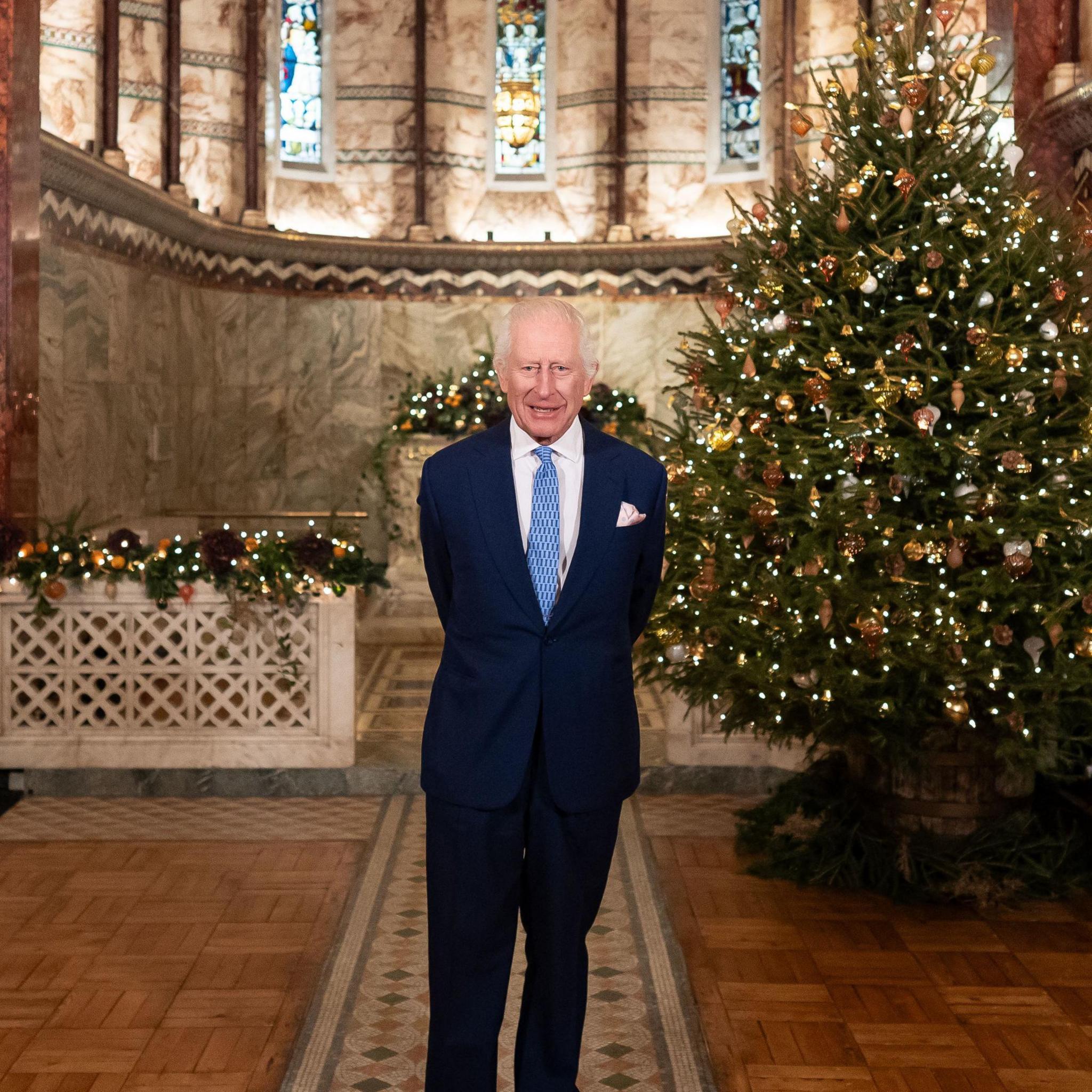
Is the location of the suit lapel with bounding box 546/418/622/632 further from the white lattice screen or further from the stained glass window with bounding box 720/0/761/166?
the stained glass window with bounding box 720/0/761/166

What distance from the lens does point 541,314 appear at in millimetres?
2662

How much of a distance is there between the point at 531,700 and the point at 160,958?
2.18 metres

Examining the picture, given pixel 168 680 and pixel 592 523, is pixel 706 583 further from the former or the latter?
pixel 168 680

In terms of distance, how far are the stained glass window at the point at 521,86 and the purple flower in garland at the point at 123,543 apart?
25.1 feet

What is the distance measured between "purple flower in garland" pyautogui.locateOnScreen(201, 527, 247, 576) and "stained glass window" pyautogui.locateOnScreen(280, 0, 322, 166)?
7.17 m

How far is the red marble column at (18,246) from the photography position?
7340 mm

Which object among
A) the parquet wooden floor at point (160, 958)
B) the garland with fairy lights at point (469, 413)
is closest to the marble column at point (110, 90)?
the garland with fairy lights at point (469, 413)

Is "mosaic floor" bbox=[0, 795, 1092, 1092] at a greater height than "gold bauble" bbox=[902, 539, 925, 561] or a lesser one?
lesser

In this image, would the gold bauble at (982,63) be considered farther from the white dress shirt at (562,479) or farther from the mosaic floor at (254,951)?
the mosaic floor at (254,951)

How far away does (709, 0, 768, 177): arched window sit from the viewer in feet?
41.4

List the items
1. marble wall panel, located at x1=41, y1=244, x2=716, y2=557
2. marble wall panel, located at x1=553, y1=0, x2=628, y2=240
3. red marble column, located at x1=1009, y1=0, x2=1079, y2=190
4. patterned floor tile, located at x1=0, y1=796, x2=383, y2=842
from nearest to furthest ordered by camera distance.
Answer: patterned floor tile, located at x1=0, y1=796, x2=383, y2=842, red marble column, located at x1=1009, y1=0, x2=1079, y2=190, marble wall panel, located at x1=41, y1=244, x2=716, y2=557, marble wall panel, located at x1=553, y1=0, x2=628, y2=240

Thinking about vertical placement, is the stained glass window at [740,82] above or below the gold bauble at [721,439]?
above

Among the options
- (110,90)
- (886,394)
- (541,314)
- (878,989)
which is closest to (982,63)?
(886,394)

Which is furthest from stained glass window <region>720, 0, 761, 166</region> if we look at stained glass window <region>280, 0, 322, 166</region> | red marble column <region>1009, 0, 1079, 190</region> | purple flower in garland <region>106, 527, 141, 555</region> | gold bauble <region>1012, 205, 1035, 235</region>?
gold bauble <region>1012, 205, 1035, 235</region>
